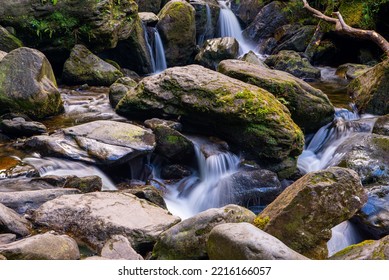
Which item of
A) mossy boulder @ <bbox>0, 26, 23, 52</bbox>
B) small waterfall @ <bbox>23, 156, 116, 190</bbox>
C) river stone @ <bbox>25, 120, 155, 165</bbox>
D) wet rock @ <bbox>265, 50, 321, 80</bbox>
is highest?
mossy boulder @ <bbox>0, 26, 23, 52</bbox>

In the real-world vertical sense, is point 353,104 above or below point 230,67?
below

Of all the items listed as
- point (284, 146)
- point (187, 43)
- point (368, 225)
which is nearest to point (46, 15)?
point (187, 43)

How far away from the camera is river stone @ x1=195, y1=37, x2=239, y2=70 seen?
14.0 metres

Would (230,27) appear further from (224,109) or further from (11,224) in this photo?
(11,224)

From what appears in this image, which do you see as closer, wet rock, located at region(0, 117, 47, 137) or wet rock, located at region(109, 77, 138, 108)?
wet rock, located at region(0, 117, 47, 137)

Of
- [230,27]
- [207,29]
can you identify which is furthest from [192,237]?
[230,27]

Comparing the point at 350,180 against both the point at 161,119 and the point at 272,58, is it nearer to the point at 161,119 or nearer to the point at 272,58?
the point at 161,119

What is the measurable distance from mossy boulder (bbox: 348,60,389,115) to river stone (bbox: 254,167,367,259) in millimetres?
6335

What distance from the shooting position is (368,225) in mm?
5461

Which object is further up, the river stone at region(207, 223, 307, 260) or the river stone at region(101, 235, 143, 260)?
the river stone at region(207, 223, 307, 260)

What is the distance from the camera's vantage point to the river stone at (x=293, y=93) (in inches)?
306

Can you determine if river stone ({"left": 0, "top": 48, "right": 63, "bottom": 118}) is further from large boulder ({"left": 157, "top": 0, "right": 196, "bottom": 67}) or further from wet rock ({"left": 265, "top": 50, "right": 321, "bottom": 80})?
wet rock ({"left": 265, "top": 50, "right": 321, "bottom": 80})

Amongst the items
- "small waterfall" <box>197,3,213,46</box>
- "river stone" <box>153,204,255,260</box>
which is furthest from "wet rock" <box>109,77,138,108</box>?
"small waterfall" <box>197,3,213,46</box>
